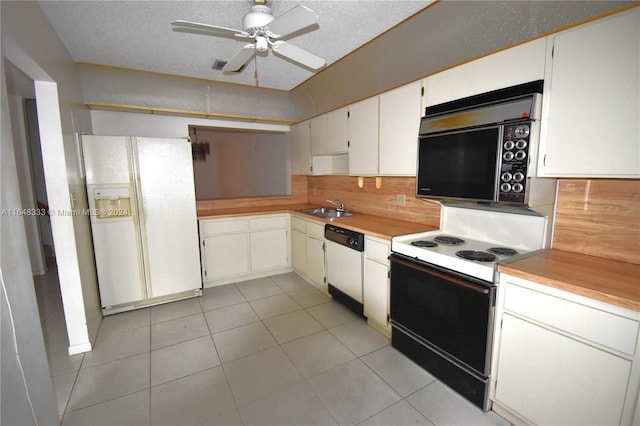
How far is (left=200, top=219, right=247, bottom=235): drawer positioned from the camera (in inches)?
133

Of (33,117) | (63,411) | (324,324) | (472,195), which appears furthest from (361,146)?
(33,117)

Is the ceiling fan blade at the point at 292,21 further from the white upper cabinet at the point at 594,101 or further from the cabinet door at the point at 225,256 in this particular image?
the cabinet door at the point at 225,256

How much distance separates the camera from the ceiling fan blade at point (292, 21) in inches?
56.4

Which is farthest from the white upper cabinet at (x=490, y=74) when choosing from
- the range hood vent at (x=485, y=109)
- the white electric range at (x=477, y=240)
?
the white electric range at (x=477, y=240)

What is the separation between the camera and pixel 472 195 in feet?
6.01

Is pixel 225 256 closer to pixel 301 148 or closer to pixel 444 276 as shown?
pixel 301 148

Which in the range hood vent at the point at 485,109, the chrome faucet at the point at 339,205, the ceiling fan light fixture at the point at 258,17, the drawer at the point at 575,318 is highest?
the ceiling fan light fixture at the point at 258,17

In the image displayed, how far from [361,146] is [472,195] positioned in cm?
127

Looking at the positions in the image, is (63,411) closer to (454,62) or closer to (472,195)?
(472,195)

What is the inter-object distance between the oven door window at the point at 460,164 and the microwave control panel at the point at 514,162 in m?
0.04

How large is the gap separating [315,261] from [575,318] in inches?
93.8

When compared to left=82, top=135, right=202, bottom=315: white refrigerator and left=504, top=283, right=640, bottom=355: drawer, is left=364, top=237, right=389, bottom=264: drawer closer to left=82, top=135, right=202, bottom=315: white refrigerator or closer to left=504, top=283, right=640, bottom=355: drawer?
left=504, top=283, right=640, bottom=355: drawer

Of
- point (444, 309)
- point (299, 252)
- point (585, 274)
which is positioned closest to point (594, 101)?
point (585, 274)

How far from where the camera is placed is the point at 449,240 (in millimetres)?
2141
